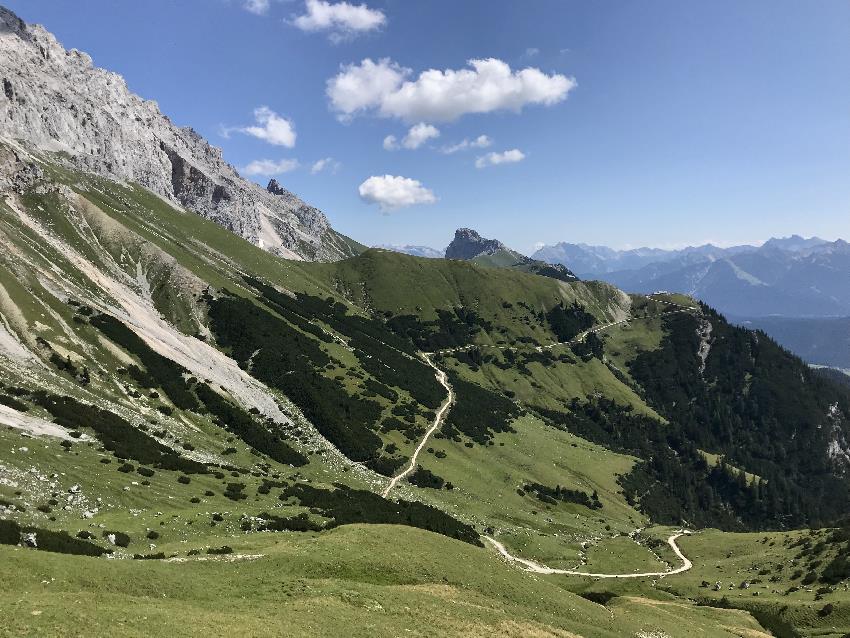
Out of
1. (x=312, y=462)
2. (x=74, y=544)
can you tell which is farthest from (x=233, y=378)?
(x=74, y=544)

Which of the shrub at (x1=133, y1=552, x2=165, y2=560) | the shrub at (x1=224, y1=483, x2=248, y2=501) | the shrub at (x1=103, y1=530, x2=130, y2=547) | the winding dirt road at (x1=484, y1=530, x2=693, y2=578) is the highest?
the shrub at (x1=133, y1=552, x2=165, y2=560)

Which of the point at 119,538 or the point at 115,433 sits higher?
the point at 115,433

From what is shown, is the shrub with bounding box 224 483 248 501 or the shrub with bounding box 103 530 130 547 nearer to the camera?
the shrub with bounding box 103 530 130 547

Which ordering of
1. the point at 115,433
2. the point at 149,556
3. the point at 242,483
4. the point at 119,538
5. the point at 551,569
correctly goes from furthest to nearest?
1. the point at 551,569
2. the point at 242,483
3. the point at 115,433
4. the point at 119,538
5. the point at 149,556

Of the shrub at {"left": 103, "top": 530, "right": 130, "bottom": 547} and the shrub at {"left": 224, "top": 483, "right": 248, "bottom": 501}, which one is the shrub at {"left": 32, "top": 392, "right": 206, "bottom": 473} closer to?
the shrub at {"left": 224, "top": 483, "right": 248, "bottom": 501}

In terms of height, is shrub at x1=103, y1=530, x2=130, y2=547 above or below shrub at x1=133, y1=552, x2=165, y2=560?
below

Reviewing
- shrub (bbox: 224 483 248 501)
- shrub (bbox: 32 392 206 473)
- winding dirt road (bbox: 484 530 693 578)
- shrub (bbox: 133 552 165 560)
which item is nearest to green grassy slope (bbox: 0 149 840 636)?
shrub (bbox: 224 483 248 501)

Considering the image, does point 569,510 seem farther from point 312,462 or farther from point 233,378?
point 233,378

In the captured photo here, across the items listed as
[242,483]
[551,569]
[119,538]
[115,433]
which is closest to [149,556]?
[119,538]

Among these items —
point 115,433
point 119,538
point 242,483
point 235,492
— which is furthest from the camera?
point 242,483

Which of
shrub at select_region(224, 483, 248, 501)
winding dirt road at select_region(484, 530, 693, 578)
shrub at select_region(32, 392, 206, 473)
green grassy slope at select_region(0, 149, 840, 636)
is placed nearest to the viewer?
green grassy slope at select_region(0, 149, 840, 636)

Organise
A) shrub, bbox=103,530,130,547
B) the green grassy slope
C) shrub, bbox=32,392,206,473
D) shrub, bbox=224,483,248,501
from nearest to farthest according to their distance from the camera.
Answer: the green grassy slope → shrub, bbox=103,530,130,547 → shrub, bbox=224,483,248,501 → shrub, bbox=32,392,206,473

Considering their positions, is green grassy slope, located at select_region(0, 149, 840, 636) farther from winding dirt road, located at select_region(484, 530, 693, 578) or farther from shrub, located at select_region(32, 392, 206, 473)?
winding dirt road, located at select_region(484, 530, 693, 578)

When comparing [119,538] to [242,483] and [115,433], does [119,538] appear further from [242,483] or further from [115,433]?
[115,433]
